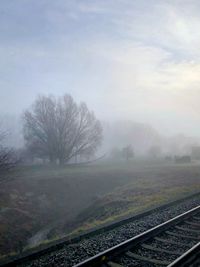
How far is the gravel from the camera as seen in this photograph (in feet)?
28.8

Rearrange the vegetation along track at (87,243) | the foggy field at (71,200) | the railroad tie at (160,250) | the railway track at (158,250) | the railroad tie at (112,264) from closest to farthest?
the railroad tie at (112,264)
the railway track at (158,250)
the vegetation along track at (87,243)
the railroad tie at (160,250)
the foggy field at (71,200)

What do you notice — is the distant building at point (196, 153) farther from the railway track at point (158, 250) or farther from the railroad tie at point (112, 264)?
the railroad tie at point (112, 264)

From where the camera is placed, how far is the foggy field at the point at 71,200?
1998 centimetres

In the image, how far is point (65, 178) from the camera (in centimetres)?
3800

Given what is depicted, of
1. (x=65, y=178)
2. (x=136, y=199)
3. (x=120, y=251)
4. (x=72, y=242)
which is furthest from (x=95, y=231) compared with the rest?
(x=65, y=178)

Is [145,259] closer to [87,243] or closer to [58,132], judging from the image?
[87,243]

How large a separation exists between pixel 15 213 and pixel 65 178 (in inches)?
494

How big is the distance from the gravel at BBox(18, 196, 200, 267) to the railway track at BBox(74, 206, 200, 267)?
0.80 feet

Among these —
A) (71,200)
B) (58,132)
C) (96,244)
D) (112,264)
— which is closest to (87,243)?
(96,244)

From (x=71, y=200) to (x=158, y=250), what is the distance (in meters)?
23.6

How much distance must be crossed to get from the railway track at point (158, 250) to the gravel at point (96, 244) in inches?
9.6

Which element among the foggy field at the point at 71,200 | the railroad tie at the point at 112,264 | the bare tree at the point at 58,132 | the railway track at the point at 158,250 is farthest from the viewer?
the bare tree at the point at 58,132

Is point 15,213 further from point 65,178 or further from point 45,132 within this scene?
point 45,132

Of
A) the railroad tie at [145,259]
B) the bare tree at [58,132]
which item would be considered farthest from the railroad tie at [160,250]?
the bare tree at [58,132]
